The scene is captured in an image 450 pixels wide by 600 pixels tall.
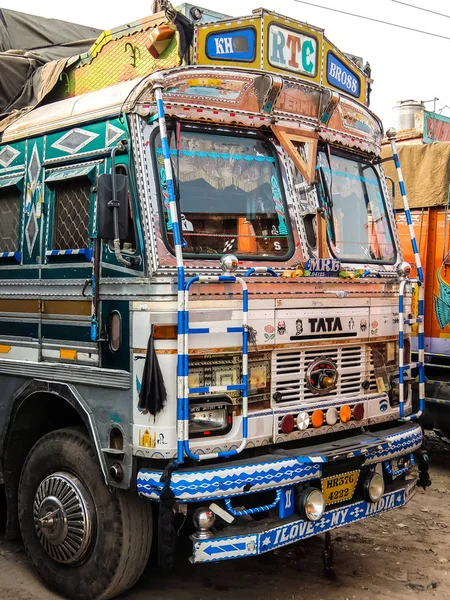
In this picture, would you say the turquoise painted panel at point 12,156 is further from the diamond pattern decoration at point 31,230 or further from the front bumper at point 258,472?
the front bumper at point 258,472

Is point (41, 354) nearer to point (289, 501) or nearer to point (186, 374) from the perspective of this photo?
point (186, 374)

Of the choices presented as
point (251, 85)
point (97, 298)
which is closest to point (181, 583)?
point (97, 298)

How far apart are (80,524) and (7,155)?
9.10 feet

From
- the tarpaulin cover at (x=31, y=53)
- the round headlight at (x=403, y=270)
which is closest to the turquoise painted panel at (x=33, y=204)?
the tarpaulin cover at (x=31, y=53)

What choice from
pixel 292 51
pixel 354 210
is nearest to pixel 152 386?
pixel 354 210

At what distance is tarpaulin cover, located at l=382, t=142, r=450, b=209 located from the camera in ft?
26.1

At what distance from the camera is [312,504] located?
433 cm

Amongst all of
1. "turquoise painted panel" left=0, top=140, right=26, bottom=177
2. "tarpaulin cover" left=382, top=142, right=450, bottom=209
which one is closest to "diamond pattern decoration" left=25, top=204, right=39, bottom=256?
"turquoise painted panel" left=0, top=140, right=26, bottom=177

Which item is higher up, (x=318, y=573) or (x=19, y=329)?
(x=19, y=329)

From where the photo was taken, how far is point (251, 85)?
183 inches

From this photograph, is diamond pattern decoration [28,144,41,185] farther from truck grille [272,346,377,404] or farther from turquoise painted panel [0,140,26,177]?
truck grille [272,346,377,404]

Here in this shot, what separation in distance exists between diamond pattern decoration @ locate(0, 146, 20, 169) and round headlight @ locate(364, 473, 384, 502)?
11.2 ft

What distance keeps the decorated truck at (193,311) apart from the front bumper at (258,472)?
2 cm

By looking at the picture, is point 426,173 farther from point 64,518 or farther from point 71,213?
point 64,518
